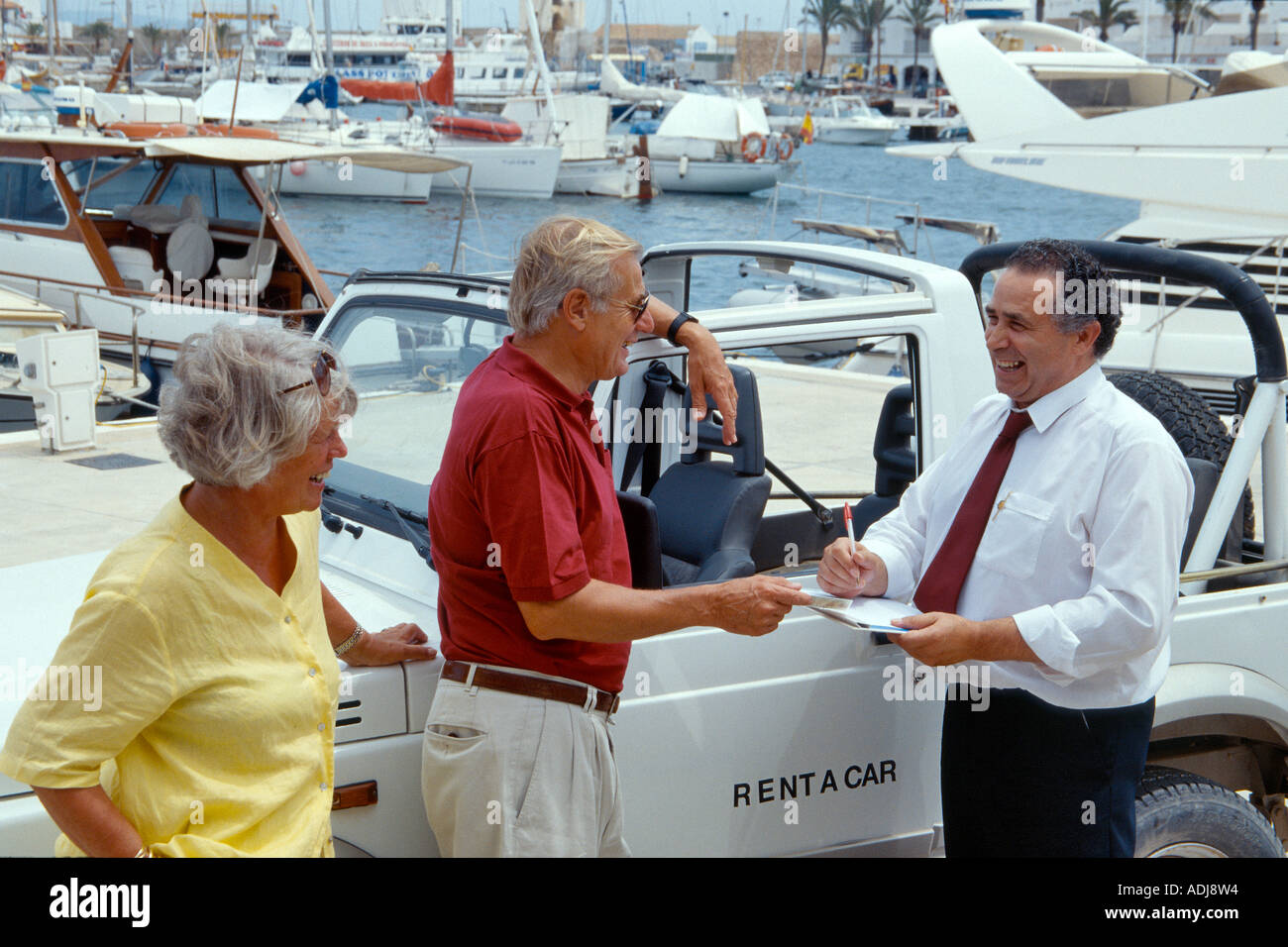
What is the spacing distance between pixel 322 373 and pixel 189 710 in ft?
1.95

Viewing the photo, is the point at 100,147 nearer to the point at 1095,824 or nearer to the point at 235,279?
the point at 235,279

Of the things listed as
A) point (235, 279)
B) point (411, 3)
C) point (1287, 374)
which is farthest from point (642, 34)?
point (1287, 374)

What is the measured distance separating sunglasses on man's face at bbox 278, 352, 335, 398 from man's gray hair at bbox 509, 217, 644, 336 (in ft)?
1.53

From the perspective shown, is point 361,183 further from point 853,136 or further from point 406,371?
point 853,136

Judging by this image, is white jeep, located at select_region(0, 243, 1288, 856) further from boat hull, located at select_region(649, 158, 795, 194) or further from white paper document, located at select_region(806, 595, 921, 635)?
boat hull, located at select_region(649, 158, 795, 194)

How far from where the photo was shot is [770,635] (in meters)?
3.12

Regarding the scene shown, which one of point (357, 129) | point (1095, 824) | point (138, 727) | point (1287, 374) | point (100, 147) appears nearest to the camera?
point (138, 727)

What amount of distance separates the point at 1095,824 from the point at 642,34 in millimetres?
129291

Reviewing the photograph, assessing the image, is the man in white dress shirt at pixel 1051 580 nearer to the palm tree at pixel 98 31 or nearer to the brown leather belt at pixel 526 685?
the brown leather belt at pixel 526 685

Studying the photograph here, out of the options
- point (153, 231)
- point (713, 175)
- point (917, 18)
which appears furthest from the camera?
point (917, 18)

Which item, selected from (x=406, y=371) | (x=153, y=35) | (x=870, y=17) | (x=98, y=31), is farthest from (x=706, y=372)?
(x=98, y=31)

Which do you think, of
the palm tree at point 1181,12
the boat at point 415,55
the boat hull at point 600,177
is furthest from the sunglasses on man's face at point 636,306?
the palm tree at point 1181,12

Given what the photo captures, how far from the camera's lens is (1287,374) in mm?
3508

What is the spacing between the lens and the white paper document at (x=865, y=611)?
2590mm
